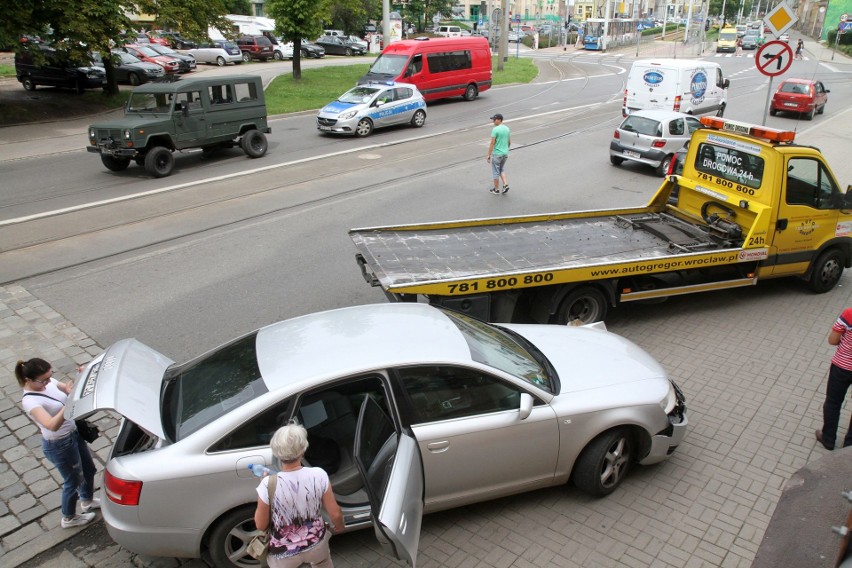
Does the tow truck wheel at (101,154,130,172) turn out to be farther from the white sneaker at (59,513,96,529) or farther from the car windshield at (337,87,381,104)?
the white sneaker at (59,513,96,529)

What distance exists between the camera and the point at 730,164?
28.0ft

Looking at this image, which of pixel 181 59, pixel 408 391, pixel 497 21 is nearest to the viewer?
pixel 408 391

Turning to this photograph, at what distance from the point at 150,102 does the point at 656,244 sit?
39.7ft

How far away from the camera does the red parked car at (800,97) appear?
990 inches

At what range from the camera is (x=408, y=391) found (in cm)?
429

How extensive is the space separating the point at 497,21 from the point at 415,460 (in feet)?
203

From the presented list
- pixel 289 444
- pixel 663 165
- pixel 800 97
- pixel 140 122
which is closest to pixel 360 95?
pixel 140 122

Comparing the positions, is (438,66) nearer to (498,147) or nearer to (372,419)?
(498,147)

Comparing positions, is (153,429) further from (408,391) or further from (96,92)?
(96,92)

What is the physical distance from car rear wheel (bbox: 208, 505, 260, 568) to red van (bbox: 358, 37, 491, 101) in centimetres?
2175

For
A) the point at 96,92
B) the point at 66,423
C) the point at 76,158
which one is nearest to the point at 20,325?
the point at 66,423

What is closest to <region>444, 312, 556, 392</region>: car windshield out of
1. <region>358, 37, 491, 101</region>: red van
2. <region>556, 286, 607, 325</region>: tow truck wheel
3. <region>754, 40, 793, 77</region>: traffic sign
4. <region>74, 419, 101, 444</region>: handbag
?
<region>556, 286, 607, 325</region>: tow truck wheel

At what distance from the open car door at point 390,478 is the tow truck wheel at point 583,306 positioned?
3782 mm

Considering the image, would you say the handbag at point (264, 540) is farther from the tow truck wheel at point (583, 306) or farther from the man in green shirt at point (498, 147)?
the man in green shirt at point (498, 147)
